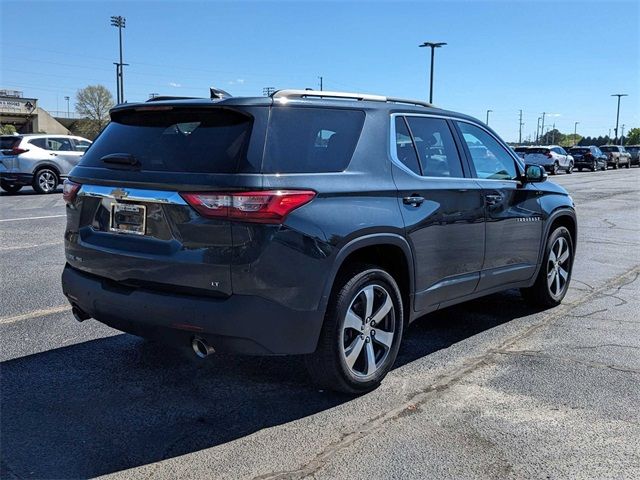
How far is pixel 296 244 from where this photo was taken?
10.8 feet

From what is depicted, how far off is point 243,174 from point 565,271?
13.9 feet

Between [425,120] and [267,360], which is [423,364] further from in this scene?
[425,120]

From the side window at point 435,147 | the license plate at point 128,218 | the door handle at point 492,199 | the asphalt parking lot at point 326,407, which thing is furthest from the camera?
the door handle at point 492,199

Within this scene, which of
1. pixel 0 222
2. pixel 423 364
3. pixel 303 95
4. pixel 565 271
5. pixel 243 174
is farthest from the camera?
pixel 0 222

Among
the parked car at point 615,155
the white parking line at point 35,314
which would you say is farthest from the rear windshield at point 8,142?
the parked car at point 615,155

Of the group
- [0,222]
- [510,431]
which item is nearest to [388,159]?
[510,431]

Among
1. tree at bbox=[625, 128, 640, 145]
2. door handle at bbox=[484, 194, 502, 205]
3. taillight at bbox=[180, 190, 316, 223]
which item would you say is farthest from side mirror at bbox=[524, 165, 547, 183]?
tree at bbox=[625, 128, 640, 145]

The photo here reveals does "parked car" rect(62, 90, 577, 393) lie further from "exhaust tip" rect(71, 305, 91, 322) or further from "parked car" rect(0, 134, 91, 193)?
"parked car" rect(0, 134, 91, 193)

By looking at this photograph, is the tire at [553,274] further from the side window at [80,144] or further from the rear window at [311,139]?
the side window at [80,144]

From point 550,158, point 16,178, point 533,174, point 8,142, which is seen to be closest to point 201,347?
point 533,174

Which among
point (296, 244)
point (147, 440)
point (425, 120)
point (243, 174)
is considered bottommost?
point (147, 440)

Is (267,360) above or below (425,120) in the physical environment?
below

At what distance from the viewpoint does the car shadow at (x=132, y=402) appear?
3105 mm

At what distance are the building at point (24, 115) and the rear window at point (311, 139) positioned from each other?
98906 mm
